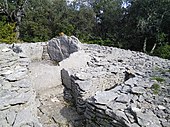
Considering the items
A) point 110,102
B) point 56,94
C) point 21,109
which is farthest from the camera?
point 56,94

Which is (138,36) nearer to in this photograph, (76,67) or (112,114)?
(76,67)

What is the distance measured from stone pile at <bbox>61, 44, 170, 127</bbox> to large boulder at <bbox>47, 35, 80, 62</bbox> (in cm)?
130

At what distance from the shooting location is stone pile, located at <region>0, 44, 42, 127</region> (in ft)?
11.6

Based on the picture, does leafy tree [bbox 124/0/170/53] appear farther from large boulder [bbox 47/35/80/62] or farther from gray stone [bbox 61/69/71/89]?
gray stone [bbox 61/69/71/89]

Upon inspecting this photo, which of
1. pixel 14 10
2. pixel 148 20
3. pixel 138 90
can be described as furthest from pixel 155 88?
pixel 14 10

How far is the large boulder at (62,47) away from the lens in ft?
30.6

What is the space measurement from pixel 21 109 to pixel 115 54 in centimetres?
568

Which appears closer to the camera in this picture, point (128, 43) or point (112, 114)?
point (112, 114)

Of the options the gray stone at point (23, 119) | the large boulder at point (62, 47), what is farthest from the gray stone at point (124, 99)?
the large boulder at point (62, 47)

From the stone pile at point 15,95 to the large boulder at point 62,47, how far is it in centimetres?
350

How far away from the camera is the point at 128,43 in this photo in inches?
736

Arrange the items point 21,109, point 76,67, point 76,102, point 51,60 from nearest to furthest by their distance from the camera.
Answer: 1. point 21,109
2. point 76,102
3. point 76,67
4. point 51,60

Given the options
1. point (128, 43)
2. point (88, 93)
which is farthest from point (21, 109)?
point (128, 43)

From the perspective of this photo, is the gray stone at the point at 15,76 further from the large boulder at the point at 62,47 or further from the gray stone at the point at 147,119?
the large boulder at the point at 62,47
